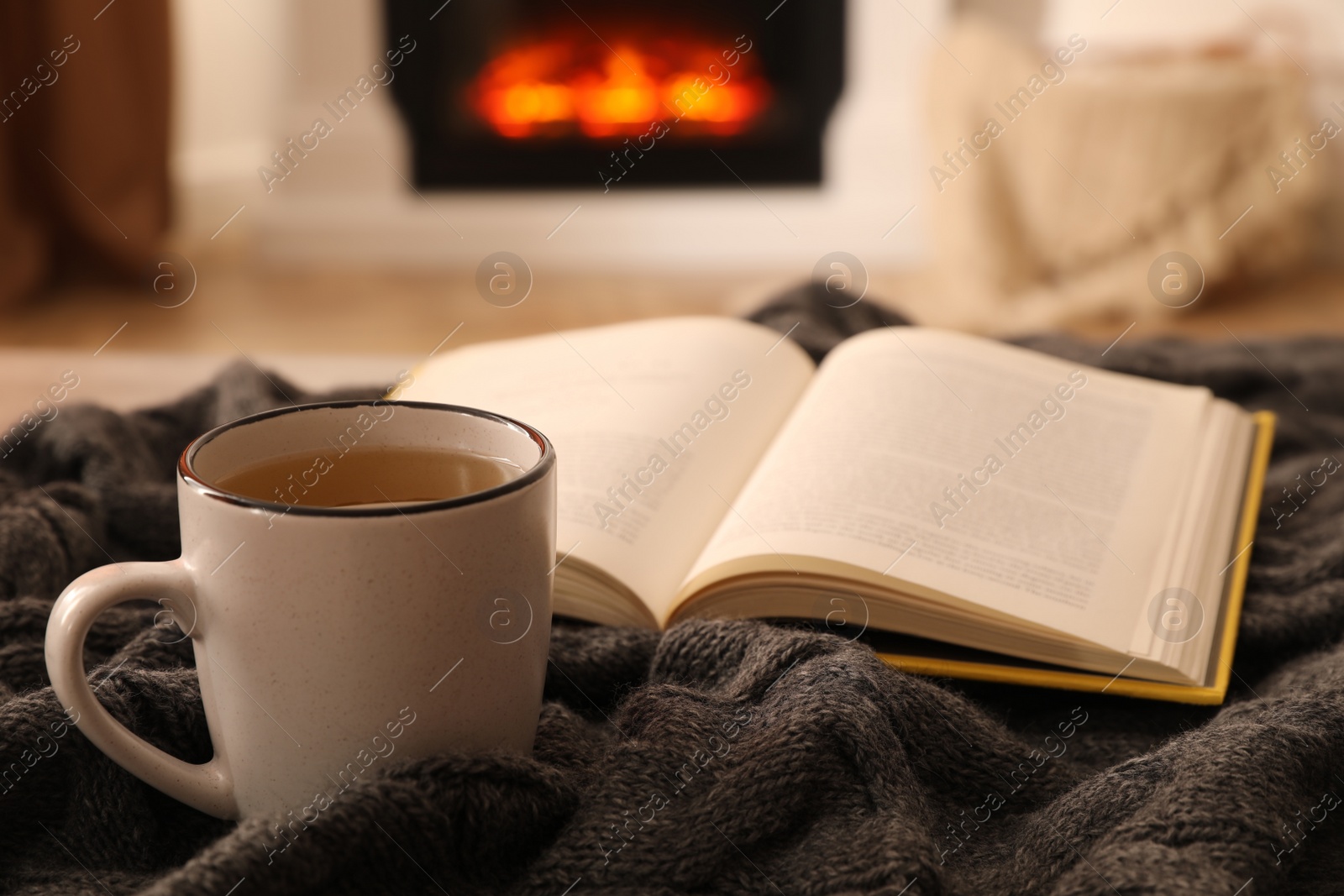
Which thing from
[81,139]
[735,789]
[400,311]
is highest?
[81,139]

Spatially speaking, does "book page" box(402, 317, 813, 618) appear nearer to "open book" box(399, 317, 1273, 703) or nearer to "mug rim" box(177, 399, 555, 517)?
"open book" box(399, 317, 1273, 703)

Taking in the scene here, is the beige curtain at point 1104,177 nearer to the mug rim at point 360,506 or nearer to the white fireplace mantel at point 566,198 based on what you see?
the white fireplace mantel at point 566,198

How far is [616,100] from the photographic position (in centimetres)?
299

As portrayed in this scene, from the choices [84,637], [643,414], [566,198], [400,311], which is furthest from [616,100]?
[84,637]

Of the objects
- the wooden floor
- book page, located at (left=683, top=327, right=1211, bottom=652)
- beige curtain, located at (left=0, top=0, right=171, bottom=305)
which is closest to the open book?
book page, located at (left=683, top=327, right=1211, bottom=652)

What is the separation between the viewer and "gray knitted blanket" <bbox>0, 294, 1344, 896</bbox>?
0.36 m

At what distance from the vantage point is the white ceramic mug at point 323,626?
35 centimetres

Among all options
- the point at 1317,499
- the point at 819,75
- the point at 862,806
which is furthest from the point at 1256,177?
the point at 862,806

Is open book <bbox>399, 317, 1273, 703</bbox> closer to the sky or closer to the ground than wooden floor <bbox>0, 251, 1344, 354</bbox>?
closer to the sky

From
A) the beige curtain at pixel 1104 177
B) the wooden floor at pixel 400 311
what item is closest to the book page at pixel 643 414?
the wooden floor at pixel 400 311

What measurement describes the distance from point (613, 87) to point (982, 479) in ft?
8.51

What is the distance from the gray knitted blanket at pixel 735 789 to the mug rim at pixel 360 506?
83 mm

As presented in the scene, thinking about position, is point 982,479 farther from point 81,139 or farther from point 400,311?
point 81,139

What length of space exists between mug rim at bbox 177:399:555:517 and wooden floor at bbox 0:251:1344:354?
1.88 metres
